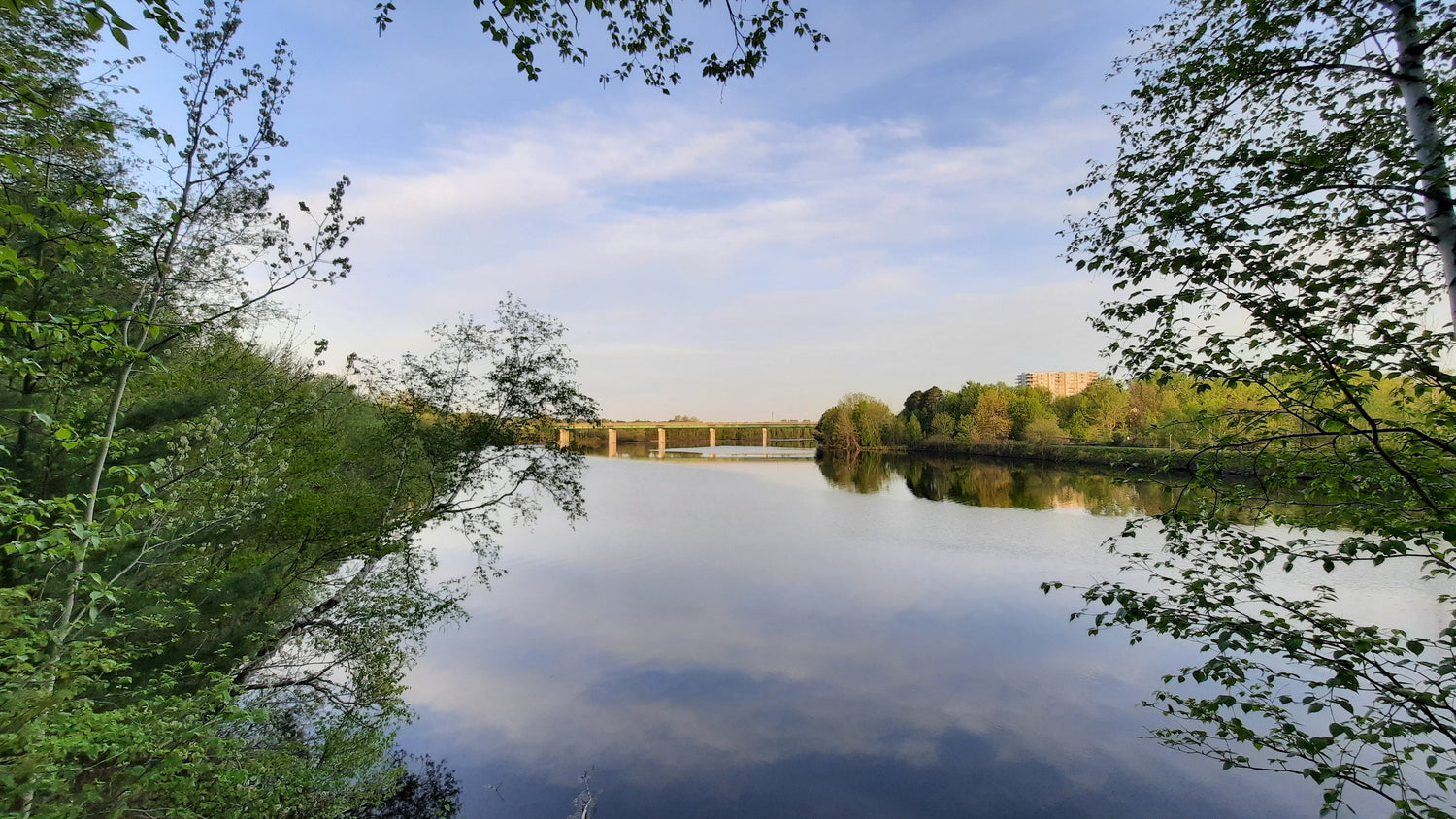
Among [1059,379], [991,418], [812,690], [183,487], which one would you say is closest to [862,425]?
[991,418]

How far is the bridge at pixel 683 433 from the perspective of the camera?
44.0ft

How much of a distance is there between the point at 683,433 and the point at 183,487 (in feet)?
370

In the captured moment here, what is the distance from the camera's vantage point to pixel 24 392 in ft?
19.0

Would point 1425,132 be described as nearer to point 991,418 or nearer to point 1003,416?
point 991,418

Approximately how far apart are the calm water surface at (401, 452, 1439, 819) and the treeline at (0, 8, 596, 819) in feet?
6.23

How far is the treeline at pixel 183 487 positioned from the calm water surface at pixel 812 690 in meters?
1.90

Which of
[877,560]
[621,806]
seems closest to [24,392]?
[621,806]

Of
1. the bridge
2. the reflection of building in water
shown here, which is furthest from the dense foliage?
the reflection of building in water

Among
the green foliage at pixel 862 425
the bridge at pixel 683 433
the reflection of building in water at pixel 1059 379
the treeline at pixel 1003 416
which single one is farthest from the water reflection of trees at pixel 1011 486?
the reflection of building in water at pixel 1059 379

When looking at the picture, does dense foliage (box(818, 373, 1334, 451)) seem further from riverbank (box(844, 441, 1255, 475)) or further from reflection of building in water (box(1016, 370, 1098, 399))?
reflection of building in water (box(1016, 370, 1098, 399))

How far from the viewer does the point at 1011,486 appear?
126 feet

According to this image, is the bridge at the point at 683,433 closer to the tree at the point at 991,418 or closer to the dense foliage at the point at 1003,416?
the dense foliage at the point at 1003,416

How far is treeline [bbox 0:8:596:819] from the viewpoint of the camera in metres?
3.36

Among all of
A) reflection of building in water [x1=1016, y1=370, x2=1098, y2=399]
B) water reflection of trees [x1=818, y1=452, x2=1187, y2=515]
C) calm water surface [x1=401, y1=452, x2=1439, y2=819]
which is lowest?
calm water surface [x1=401, y1=452, x2=1439, y2=819]
